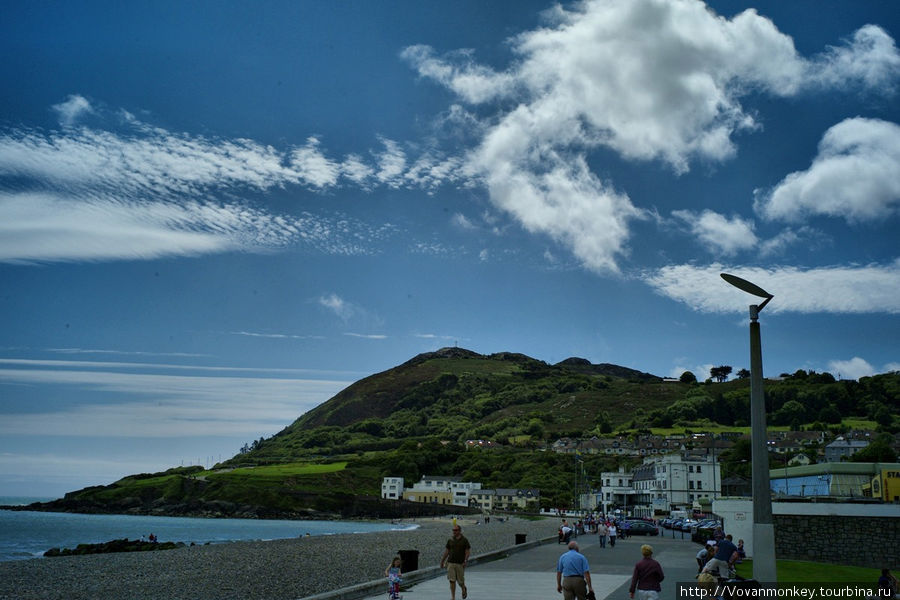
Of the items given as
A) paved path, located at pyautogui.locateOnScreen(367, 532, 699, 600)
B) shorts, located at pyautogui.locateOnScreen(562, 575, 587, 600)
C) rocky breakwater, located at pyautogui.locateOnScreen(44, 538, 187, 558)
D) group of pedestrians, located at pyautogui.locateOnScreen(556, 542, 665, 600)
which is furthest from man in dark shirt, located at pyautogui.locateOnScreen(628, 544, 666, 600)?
rocky breakwater, located at pyautogui.locateOnScreen(44, 538, 187, 558)

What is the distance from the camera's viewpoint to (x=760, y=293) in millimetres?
15352

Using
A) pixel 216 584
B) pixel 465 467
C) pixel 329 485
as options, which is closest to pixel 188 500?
pixel 329 485

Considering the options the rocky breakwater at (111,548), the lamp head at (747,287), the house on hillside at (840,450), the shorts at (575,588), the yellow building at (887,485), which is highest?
the lamp head at (747,287)

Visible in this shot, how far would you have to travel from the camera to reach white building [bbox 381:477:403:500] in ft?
552

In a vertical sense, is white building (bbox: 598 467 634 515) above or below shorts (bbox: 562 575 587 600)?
below

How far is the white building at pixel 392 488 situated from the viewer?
168375mm

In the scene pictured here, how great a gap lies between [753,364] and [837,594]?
8.14 metres

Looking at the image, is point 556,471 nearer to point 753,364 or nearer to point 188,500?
point 188,500

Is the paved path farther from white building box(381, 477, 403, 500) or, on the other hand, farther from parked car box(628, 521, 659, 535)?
white building box(381, 477, 403, 500)

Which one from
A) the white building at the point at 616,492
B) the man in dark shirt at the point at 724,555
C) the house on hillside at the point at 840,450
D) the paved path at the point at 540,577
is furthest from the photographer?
the house on hillside at the point at 840,450

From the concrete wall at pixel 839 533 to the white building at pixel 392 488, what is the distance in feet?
467

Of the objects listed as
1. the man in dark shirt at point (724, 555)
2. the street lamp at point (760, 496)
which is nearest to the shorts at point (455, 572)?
the man in dark shirt at point (724, 555)

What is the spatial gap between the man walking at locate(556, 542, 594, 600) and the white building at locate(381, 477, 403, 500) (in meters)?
160

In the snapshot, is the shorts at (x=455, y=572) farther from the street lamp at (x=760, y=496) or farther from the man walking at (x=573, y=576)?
the street lamp at (x=760, y=496)
